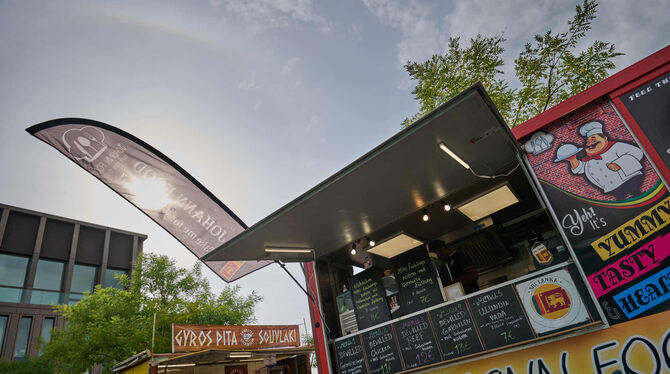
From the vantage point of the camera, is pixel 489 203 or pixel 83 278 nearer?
pixel 489 203

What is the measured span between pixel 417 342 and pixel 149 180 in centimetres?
647

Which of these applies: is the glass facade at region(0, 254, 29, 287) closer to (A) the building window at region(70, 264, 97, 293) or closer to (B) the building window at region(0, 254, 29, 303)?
(B) the building window at region(0, 254, 29, 303)

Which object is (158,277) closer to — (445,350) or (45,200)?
(45,200)

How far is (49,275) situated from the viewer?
77.5ft

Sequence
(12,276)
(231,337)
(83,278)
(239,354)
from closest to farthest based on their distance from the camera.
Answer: (239,354) < (231,337) < (12,276) < (83,278)

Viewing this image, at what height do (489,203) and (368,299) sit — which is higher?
(489,203)

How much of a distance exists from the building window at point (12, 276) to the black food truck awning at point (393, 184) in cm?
2515

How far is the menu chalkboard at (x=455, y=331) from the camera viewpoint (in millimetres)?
4949

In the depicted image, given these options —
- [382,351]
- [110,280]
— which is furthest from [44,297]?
[382,351]

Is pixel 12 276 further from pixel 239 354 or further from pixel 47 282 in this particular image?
pixel 239 354

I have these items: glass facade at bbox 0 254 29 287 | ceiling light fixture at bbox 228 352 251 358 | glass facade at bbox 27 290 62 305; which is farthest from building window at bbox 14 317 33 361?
ceiling light fixture at bbox 228 352 251 358

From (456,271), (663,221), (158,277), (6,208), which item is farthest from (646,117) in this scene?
(6,208)

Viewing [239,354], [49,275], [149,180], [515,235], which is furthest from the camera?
[49,275]

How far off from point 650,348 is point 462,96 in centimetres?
324
